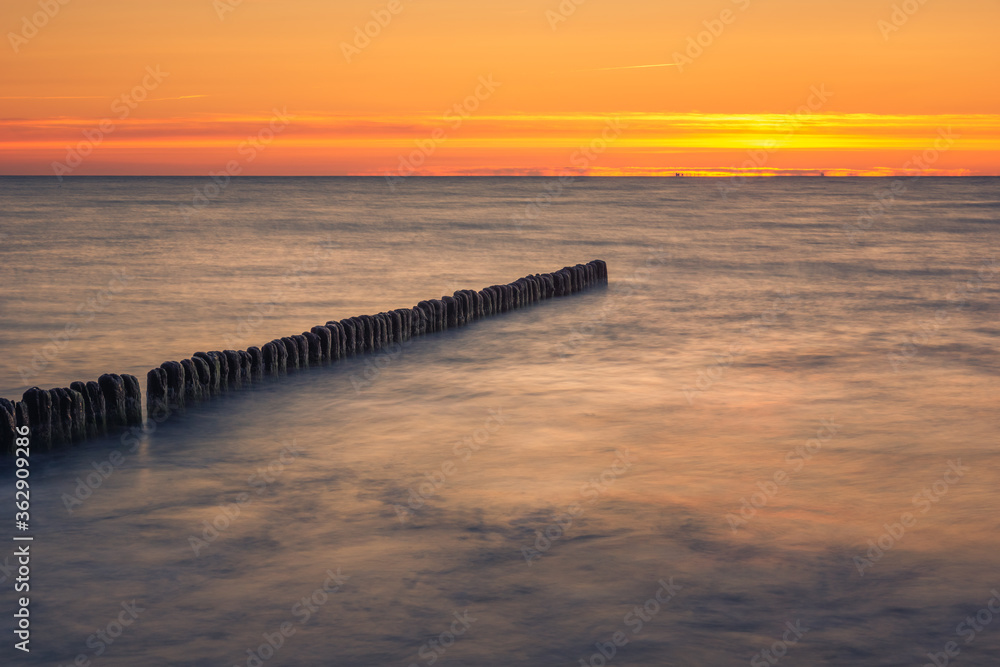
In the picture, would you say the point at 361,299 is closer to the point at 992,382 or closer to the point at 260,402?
the point at 260,402

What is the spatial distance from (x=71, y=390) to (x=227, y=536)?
4013mm

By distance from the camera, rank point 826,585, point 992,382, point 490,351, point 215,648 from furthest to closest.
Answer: point 490,351
point 992,382
point 826,585
point 215,648

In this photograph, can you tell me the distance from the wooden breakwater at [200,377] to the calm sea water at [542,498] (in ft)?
1.41

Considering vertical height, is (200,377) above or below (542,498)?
above

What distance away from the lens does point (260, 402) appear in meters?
12.2

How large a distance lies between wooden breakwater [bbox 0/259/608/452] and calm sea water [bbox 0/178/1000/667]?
17.0 inches

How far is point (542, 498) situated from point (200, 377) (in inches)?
224

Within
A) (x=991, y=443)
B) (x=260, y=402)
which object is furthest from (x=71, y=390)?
(x=991, y=443)

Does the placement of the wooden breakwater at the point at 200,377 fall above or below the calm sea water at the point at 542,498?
above

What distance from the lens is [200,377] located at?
12.3 meters

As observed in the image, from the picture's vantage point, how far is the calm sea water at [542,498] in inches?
239

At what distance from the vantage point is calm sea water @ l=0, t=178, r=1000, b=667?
20.0 ft

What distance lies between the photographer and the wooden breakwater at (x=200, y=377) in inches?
400

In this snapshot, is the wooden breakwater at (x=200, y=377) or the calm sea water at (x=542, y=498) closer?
the calm sea water at (x=542, y=498)
